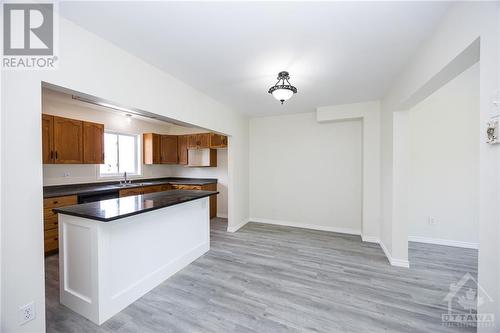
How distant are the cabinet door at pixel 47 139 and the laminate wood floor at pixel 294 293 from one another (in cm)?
162

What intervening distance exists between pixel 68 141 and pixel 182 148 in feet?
7.80

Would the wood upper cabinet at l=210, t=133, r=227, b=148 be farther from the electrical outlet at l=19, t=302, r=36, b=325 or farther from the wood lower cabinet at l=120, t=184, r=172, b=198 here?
the electrical outlet at l=19, t=302, r=36, b=325

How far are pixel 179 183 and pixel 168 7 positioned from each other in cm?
413

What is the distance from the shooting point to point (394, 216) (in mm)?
2742

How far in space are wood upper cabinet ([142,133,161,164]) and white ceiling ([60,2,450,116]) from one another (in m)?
2.90

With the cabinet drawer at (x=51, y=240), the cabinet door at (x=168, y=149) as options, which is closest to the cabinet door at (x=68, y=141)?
the cabinet drawer at (x=51, y=240)

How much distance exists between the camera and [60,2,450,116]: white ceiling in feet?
4.75

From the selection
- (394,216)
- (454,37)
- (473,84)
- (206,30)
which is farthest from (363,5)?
(473,84)

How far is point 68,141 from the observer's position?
135 inches

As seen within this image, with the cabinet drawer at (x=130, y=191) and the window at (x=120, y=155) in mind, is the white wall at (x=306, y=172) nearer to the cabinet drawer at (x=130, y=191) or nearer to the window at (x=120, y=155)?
the cabinet drawer at (x=130, y=191)

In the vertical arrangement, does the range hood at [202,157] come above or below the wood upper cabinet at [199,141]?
below

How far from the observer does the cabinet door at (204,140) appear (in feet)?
16.3

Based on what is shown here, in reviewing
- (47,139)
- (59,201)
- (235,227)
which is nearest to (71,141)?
(47,139)

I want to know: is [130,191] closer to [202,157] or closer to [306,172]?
[202,157]
